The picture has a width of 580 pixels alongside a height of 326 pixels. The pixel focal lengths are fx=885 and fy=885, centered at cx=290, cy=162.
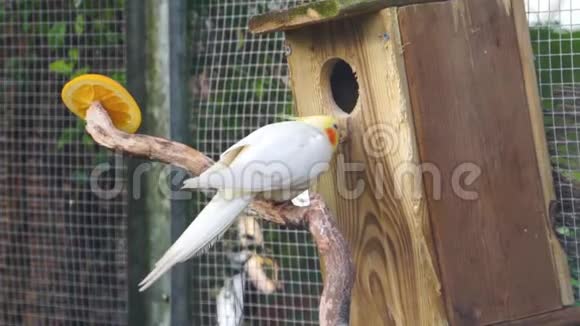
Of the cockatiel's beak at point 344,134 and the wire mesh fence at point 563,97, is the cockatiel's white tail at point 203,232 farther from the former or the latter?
the wire mesh fence at point 563,97

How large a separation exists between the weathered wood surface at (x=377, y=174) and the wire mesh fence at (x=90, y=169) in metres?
0.43

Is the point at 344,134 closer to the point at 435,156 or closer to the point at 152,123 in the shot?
the point at 435,156

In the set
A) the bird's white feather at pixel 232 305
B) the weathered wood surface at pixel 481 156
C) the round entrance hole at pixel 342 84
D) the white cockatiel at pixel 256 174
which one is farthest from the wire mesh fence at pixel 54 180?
the weathered wood surface at pixel 481 156

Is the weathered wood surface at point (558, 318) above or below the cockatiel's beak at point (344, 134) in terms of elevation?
below

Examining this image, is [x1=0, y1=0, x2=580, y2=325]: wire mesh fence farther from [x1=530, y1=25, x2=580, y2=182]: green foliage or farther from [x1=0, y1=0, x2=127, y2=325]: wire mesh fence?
[x1=530, y1=25, x2=580, y2=182]: green foliage

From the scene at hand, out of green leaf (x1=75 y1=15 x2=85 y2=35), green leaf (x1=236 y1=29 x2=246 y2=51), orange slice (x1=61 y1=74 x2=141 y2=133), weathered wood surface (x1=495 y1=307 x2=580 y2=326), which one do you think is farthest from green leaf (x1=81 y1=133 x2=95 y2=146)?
weathered wood surface (x1=495 y1=307 x2=580 y2=326)

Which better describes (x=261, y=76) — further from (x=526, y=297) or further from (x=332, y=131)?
(x=526, y=297)

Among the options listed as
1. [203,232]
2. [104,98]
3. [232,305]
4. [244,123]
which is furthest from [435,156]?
[232,305]

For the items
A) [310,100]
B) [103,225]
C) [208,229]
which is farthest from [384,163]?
[103,225]

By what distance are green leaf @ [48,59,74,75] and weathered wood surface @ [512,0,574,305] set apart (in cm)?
121

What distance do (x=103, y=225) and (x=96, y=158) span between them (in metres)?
0.18

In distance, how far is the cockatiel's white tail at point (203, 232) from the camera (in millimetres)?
1438

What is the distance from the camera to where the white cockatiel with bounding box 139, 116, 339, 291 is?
1.46 metres

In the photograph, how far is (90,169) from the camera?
2363 millimetres
